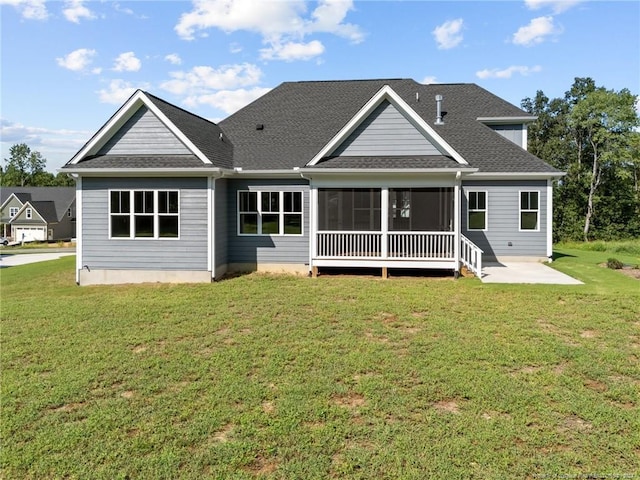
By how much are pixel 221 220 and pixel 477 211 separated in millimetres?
9381

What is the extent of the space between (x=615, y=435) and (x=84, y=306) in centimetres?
1041

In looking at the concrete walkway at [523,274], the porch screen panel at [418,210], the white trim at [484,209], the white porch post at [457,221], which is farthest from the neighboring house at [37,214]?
the concrete walkway at [523,274]

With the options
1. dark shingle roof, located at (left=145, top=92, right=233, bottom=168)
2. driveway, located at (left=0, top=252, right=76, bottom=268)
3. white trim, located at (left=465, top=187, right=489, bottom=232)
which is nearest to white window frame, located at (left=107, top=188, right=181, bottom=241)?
dark shingle roof, located at (left=145, top=92, right=233, bottom=168)

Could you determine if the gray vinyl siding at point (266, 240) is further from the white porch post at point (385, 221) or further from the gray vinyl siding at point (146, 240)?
the white porch post at point (385, 221)

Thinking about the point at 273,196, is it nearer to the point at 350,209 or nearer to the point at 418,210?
the point at 350,209

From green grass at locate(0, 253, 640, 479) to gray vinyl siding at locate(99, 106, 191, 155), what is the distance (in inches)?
209

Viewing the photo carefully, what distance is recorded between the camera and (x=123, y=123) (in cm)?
1307

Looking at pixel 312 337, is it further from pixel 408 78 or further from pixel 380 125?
pixel 408 78

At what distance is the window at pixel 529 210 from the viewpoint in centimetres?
1545

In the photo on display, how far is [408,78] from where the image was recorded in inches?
781

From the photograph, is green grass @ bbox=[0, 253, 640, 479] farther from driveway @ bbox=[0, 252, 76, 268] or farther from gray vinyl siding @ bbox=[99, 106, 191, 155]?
driveway @ bbox=[0, 252, 76, 268]

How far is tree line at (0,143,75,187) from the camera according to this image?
312ft

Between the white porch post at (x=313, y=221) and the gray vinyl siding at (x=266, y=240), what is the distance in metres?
0.54

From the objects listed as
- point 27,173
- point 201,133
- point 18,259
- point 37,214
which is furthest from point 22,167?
point 201,133
